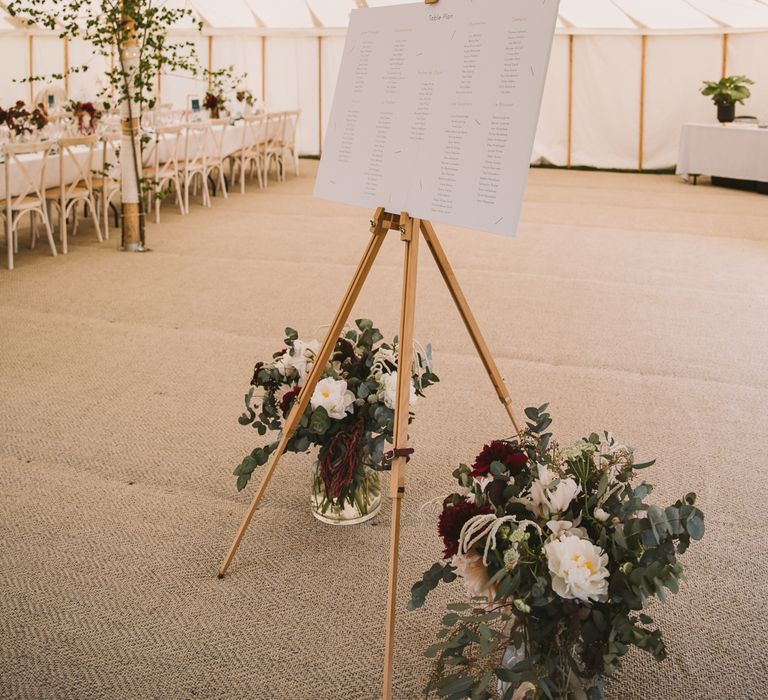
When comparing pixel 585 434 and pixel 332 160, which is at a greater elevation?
pixel 332 160

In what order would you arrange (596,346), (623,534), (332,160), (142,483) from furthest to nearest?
(596,346), (142,483), (332,160), (623,534)

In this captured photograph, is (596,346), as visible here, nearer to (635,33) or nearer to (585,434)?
(585,434)

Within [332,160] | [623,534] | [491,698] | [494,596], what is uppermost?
[332,160]

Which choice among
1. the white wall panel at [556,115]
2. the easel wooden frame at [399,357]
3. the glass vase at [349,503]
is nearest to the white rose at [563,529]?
the easel wooden frame at [399,357]

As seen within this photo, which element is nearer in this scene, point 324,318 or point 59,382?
point 59,382

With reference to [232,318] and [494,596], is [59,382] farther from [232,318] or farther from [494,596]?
[494,596]

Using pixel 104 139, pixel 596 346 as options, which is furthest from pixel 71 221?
pixel 596 346

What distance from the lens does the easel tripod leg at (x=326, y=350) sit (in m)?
2.45

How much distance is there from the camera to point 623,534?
1.79m

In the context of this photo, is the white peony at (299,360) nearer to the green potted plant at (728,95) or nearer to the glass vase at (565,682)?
the glass vase at (565,682)

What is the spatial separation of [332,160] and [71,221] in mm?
6472

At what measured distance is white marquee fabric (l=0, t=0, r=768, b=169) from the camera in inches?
501

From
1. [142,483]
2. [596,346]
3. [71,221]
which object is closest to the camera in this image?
[142,483]

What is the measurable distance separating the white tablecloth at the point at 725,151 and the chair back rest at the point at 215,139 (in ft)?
21.1
